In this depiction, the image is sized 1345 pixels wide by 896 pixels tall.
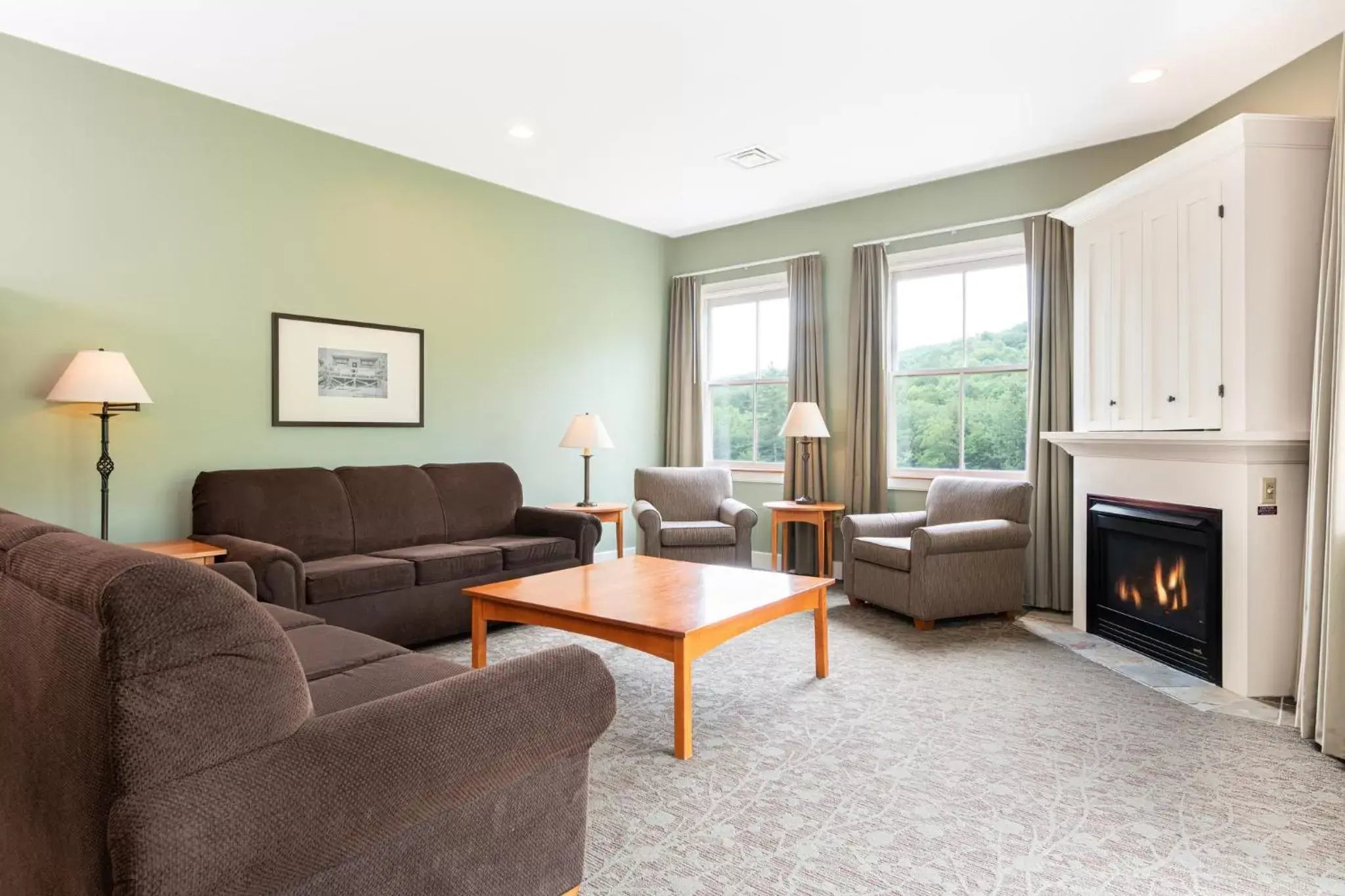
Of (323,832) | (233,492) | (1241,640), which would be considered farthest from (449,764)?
(1241,640)

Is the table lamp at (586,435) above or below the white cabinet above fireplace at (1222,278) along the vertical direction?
below

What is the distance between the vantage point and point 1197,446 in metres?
3.35

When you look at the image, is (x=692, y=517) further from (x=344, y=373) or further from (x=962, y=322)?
(x=344, y=373)

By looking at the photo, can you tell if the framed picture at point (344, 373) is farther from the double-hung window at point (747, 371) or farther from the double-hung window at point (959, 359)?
the double-hung window at point (959, 359)

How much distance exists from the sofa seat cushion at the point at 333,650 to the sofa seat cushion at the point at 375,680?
0.03m

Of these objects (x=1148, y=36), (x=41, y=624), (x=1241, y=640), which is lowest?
(x=1241, y=640)

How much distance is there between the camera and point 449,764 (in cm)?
138

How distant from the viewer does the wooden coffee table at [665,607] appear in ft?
8.52

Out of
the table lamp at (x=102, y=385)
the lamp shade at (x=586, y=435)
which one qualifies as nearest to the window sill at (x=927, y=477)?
the lamp shade at (x=586, y=435)

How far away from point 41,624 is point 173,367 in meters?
3.20

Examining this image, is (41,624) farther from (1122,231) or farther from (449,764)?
(1122,231)

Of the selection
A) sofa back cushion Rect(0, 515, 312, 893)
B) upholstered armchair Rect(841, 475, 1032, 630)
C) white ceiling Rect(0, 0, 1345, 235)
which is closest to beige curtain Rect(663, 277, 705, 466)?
white ceiling Rect(0, 0, 1345, 235)

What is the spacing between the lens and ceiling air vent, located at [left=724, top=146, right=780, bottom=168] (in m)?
4.68

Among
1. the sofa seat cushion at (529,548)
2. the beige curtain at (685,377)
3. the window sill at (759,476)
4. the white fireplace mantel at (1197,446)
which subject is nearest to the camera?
the white fireplace mantel at (1197,446)
